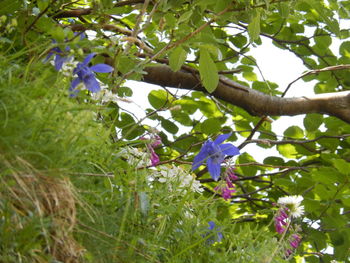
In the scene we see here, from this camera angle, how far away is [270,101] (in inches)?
84.3

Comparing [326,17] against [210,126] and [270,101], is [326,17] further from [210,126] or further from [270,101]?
[210,126]

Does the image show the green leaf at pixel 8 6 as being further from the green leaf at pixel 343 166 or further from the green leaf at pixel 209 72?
the green leaf at pixel 343 166

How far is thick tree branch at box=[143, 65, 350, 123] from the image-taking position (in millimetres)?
2107

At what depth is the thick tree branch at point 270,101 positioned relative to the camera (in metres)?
2.11

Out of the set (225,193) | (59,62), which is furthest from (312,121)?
(59,62)

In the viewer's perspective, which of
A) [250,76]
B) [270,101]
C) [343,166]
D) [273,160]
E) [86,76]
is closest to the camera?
[86,76]

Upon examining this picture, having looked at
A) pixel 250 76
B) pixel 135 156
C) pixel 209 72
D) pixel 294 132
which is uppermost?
pixel 209 72

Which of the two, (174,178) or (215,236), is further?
(174,178)

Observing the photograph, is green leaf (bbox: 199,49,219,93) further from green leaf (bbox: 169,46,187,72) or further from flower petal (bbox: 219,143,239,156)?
flower petal (bbox: 219,143,239,156)

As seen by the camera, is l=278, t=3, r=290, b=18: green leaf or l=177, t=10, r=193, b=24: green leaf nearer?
l=177, t=10, r=193, b=24: green leaf

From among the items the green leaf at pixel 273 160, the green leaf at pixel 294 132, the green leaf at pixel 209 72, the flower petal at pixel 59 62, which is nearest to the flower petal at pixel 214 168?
the green leaf at pixel 209 72

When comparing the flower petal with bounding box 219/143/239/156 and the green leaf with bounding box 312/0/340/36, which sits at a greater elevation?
the green leaf with bounding box 312/0/340/36

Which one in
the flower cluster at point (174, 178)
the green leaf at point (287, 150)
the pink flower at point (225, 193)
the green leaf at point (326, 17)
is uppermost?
the green leaf at point (326, 17)

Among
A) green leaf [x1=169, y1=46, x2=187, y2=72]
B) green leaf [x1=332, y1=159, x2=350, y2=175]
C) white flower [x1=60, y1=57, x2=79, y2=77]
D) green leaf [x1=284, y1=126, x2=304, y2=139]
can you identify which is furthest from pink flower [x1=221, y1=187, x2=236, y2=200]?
green leaf [x1=284, y1=126, x2=304, y2=139]
